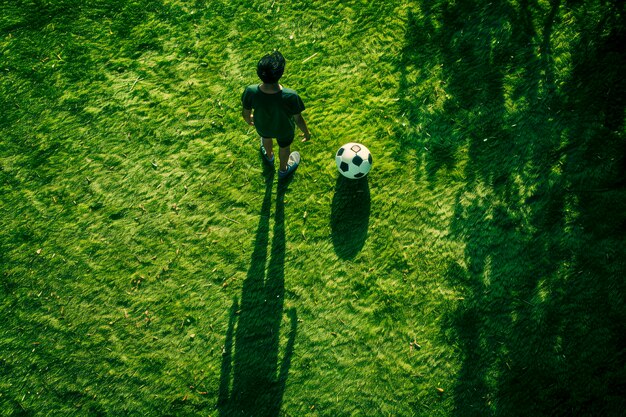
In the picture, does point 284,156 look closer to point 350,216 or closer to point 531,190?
point 350,216

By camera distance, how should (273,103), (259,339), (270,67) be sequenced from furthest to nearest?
1. (259,339)
2. (273,103)
3. (270,67)

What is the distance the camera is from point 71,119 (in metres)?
5.05

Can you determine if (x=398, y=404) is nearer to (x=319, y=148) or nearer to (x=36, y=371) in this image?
(x=319, y=148)

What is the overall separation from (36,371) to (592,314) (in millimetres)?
6732

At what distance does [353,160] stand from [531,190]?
94.3 inches

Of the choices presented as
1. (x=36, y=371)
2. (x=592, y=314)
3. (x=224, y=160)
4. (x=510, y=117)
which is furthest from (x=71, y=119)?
(x=592, y=314)

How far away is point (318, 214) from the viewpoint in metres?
4.75

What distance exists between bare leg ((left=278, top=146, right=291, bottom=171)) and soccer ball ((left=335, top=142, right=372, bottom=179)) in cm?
63

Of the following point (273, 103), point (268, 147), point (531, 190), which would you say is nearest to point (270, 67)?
point (273, 103)

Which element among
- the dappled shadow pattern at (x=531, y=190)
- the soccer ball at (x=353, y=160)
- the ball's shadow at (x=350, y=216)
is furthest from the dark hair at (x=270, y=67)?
the dappled shadow pattern at (x=531, y=190)

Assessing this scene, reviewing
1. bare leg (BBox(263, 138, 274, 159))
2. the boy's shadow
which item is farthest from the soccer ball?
the boy's shadow

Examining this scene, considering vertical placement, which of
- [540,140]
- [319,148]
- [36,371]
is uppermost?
[540,140]

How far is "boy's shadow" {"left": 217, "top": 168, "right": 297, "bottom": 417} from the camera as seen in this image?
4.28 m

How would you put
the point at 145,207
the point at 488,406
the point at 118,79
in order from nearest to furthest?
the point at 488,406 → the point at 145,207 → the point at 118,79
